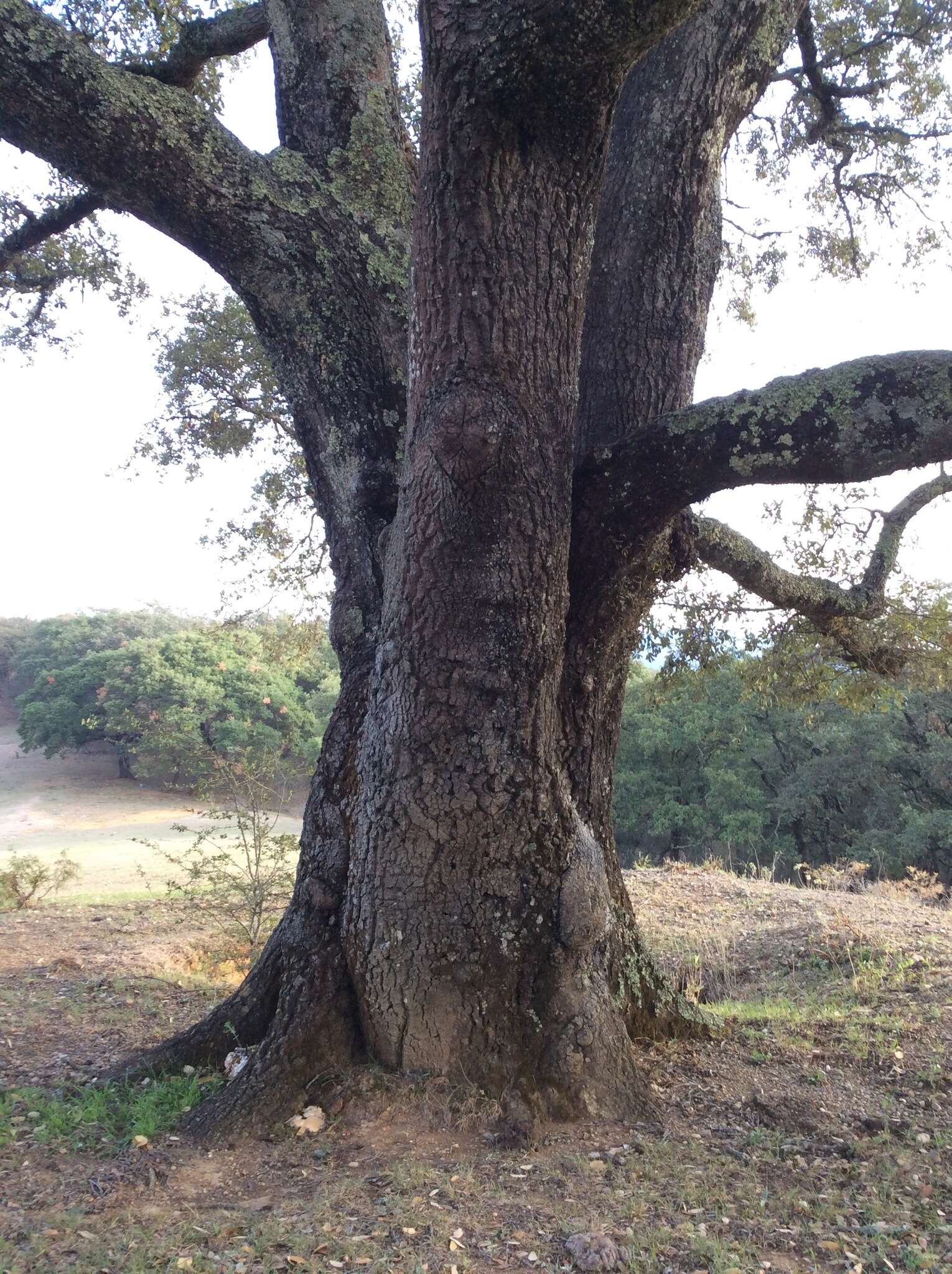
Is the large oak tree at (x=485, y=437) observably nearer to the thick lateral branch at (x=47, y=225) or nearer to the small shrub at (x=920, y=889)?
the thick lateral branch at (x=47, y=225)

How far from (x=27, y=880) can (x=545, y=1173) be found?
7544mm

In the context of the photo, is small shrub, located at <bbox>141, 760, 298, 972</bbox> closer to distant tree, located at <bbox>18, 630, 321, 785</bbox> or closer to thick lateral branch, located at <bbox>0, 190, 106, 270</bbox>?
thick lateral branch, located at <bbox>0, 190, 106, 270</bbox>

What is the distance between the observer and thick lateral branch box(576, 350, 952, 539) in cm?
308

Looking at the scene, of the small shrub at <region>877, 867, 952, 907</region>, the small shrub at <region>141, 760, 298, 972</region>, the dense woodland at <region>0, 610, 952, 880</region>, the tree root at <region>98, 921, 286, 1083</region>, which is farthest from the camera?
the dense woodland at <region>0, 610, 952, 880</region>

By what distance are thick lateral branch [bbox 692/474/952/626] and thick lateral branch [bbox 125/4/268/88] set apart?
3.64 metres

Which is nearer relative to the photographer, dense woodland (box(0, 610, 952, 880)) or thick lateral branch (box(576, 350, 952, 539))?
thick lateral branch (box(576, 350, 952, 539))

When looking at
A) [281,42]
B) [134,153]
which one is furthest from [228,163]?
[281,42]

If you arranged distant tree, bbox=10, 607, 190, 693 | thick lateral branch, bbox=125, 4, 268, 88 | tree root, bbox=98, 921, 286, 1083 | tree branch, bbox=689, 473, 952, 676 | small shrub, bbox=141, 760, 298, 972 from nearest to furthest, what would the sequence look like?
tree root, bbox=98, 921, 286, 1083 → thick lateral branch, bbox=125, 4, 268, 88 → tree branch, bbox=689, 473, 952, 676 → small shrub, bbox=141, 760, 298, 972 → distant tree, bbox=10, 607, 190, 693

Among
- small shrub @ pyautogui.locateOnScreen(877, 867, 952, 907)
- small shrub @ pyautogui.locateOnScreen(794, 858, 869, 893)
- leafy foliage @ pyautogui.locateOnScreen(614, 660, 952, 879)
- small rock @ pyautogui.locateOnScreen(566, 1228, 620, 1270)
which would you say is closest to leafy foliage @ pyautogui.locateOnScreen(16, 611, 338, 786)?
leafy foliage @ pyautogui.locateOnScreen(614, 660, 952, 879)

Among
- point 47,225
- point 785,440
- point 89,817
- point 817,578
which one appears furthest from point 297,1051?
point 89,817

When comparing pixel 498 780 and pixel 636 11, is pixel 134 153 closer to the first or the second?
pixel 636 11

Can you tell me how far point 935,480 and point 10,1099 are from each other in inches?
221

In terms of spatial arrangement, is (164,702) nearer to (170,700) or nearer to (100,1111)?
(170,700)

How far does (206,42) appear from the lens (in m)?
4.72
